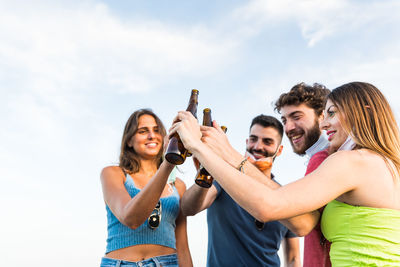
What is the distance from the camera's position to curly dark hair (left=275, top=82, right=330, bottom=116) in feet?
16.4

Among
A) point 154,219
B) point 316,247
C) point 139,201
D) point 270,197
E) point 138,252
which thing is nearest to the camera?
point 270,197

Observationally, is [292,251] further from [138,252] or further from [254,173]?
[254,173]

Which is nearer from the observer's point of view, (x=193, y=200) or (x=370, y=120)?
(x=370, y=120)

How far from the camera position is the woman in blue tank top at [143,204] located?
330 cm

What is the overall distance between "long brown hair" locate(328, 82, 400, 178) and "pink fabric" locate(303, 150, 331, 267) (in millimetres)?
503

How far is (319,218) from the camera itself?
257 centimetres

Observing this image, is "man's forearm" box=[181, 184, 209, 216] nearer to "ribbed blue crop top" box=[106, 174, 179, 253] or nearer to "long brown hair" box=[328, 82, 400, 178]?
"ribbed blue crop top" box=[106, 174, 179, 253]

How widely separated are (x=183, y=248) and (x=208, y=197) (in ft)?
2.11

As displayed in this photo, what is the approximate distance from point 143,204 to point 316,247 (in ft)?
4.74

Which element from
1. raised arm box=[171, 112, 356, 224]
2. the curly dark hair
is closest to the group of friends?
raised arm box=[171, 112, 356, 224]

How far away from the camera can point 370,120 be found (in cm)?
238

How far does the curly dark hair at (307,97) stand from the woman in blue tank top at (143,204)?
186 cm

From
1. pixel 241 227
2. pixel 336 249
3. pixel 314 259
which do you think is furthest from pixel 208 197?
pixel 336 249

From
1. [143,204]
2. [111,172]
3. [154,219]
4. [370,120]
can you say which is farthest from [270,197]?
[111,172]
